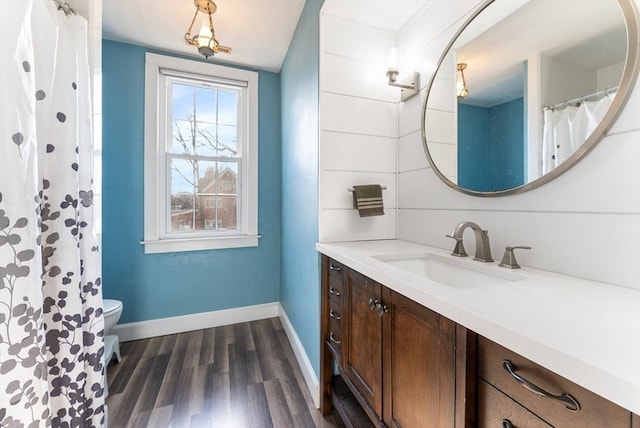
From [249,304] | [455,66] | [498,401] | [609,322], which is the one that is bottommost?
[249,304]

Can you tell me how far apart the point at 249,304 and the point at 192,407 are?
1.12m

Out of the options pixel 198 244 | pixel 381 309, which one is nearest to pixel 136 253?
pixel 198 244

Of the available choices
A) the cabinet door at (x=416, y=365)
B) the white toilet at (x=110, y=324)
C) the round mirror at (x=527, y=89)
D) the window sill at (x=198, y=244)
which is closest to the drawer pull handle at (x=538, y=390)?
the cabinet door at (x=416, y=365)

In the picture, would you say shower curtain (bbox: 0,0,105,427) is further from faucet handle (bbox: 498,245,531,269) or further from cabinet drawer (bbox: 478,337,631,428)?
faucet handle (bbox: 498,245,531,269)

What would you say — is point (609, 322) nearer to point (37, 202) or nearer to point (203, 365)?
point (37, 202)

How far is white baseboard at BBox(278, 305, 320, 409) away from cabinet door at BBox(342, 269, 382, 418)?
452 millimetres

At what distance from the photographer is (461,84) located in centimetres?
124

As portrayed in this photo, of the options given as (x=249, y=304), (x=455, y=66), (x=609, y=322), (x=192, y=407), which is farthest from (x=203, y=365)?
(x=455, y=66)

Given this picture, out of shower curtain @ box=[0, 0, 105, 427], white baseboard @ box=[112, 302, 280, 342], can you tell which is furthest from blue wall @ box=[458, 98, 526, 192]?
white baseboard @ box=[112, 302, 280, 342]

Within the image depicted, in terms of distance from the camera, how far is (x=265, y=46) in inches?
86.6

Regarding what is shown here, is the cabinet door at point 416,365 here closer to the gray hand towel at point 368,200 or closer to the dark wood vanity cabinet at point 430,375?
the dark wood vanity cabinet at point 430,375

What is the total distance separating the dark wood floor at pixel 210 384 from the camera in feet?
4.58

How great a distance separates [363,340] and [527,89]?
119cm

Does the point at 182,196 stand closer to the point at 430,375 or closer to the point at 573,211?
the point at 430,375
